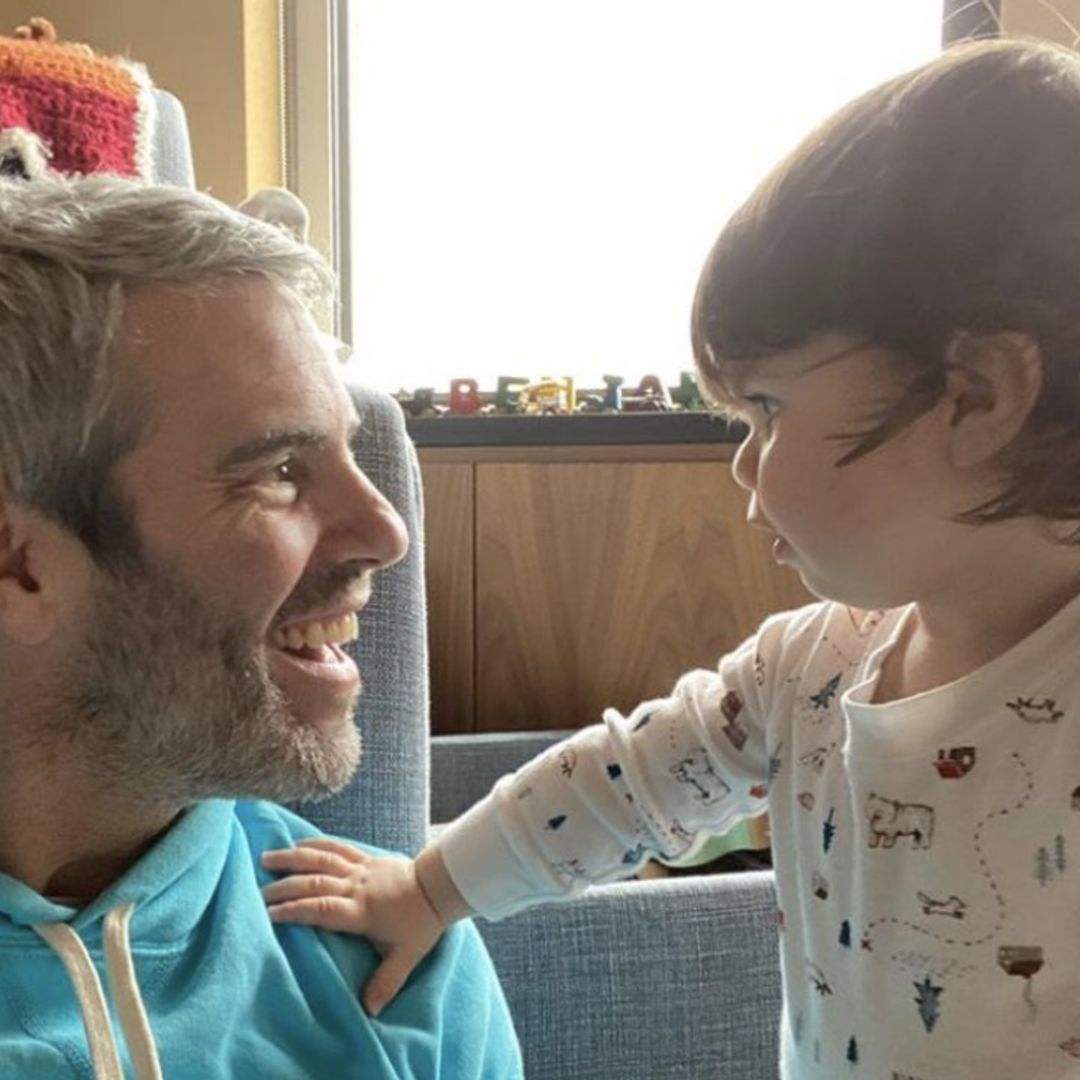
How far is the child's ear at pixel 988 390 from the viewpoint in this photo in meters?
0.81

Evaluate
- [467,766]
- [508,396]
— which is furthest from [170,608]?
[508,396]

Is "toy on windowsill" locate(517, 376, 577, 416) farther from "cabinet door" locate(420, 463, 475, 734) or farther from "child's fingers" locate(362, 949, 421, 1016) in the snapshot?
"child's fingers" locate(362, 949, 421, 1016)

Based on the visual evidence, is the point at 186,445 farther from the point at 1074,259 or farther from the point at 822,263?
the point at 1074,259

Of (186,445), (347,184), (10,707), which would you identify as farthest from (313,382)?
(347,184)

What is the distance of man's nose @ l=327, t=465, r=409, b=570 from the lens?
2.99 feet

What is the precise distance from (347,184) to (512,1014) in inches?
68.9

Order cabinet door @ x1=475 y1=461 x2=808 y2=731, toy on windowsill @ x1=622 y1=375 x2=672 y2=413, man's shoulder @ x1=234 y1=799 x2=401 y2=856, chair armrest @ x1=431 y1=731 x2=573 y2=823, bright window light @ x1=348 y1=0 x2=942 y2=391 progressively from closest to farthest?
1. man's shoulder @ x1=234 y1=799 x2=401 y2=856
2. chair armrest @ x1=431 y1=731 x2=573 y2=823
3. cabinet door @ x1=475 y1=461 x2=808 y2=731
4. toy on windowsill @ x1=622 y1=375 x2=672 y2=413
5. bright window light @ x1=348 y1=0 x2=942 y2=391

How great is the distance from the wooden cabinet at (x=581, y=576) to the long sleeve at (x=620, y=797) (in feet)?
3.15

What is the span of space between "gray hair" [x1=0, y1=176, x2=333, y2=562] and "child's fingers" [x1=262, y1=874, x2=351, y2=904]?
0.25 meters

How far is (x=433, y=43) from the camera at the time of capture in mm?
2514

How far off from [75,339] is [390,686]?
0.37 meters

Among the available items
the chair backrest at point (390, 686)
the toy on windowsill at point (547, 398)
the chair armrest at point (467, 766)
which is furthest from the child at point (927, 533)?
the toy on windowsill at point (547, 398)

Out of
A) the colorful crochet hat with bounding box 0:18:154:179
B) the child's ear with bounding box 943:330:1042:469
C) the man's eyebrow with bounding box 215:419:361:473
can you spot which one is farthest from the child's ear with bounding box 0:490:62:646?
the child's ear with bounding box 943:330:1042:469

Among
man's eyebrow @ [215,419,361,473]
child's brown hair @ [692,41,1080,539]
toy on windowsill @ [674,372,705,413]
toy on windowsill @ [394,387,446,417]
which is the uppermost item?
child's brown hair @ [692,41,1080,539]
